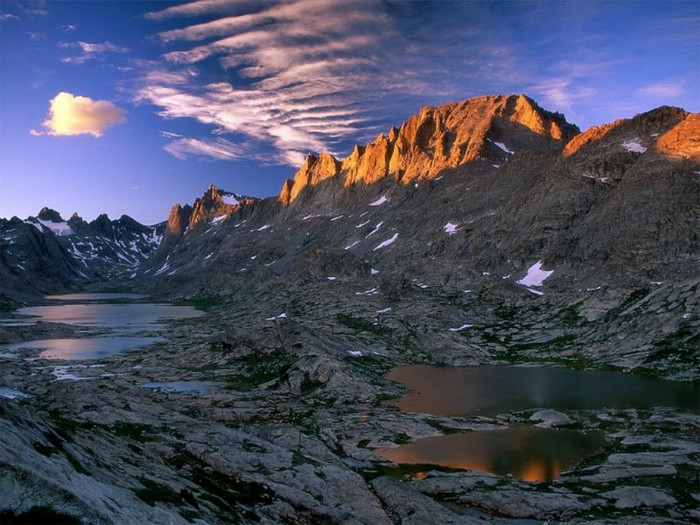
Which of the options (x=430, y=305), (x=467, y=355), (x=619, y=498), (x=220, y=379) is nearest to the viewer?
(x=619, y=498)

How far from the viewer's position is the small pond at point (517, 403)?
54625mm

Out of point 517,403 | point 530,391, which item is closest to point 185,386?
point 517,403

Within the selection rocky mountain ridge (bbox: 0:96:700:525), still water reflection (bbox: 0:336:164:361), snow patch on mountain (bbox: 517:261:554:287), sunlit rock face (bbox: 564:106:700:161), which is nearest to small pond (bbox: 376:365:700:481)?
rocky mountain ridge (bbox: 0:96:700:525)

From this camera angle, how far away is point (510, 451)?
5725 cm

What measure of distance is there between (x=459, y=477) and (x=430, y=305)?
109m

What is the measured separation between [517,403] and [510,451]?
72.8ft

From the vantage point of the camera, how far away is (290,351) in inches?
4163

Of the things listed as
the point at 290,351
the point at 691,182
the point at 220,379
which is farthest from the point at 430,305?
the point at 691,182

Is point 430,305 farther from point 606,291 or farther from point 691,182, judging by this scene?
point 691,182

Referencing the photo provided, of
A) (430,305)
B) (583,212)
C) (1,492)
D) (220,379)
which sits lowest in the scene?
(220,379)

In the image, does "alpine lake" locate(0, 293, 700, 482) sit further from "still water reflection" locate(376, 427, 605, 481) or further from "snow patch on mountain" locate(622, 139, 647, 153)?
"snow patch on mountain" locate(622, 139, 647, 153)

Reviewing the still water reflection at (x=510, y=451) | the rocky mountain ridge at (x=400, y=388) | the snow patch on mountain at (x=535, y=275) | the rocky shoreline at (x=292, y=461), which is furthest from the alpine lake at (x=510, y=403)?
the snow patch on mountain at (x=535, y=275)

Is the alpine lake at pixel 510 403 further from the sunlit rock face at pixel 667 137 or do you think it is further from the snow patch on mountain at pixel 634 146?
the snow patch on mountain at pixel 634 146

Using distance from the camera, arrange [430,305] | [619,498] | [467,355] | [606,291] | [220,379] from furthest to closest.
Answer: [430,305]
[606,291]
[467,355]
[220,379]
[619,498]
